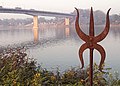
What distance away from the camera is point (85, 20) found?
64.3 m

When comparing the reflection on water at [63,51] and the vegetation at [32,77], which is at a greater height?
the vegetation at [32,77]

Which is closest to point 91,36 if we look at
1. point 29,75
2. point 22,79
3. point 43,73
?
point 22,79

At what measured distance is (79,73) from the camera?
4805 mm

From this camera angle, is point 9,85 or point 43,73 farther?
point 43,73

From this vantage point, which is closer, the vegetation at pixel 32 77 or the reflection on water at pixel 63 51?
the vegetation at pixel 32 77

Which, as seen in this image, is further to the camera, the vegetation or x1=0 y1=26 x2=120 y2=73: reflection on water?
x1=0 y1=26 x2=120 y2=73: reflection on water

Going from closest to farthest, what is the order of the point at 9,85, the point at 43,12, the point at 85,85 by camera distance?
the point at 9,85 < the point at 85,85 < the point at 43,12

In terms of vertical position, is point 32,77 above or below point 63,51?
above

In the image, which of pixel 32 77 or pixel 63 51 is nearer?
pixel 32 77

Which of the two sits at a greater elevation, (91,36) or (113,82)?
(91,36)

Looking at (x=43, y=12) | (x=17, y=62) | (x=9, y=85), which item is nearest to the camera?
(x=9, y=85)

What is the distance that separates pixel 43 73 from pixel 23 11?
37.9m

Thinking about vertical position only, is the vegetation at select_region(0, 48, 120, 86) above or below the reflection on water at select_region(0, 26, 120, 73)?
above

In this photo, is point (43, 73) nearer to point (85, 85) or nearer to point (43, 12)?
point (85, 85)
